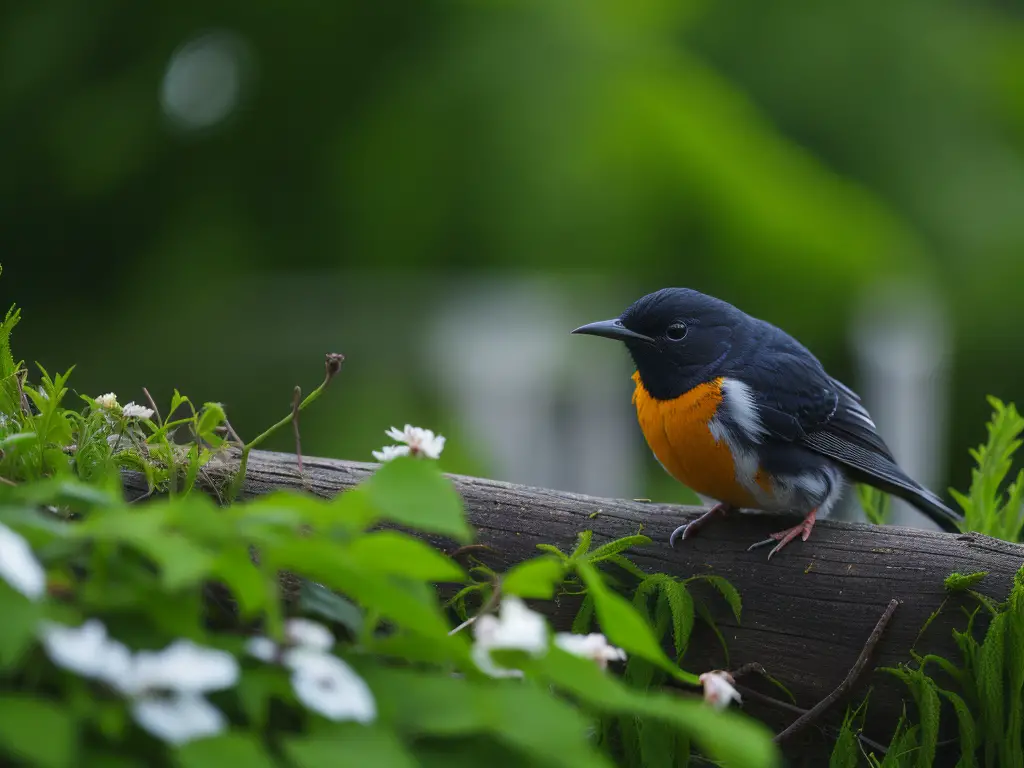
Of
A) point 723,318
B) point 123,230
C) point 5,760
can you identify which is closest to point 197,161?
point 123,230

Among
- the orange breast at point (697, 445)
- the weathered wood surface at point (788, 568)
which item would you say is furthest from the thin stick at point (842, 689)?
the orange breast at point (697, 445)

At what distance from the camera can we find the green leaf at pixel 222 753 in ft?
2.69

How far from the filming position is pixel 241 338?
685 centimetres

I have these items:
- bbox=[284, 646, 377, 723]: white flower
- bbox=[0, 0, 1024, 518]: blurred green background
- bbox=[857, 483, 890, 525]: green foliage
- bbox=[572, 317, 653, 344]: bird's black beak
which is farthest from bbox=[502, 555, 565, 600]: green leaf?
bbox=[0, 0, 1024, 518]: blurred green background

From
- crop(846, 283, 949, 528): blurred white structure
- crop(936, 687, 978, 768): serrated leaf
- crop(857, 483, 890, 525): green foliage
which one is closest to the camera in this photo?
crop(936, 687, 978, 768): serrated leaf

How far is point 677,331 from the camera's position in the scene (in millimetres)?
2492

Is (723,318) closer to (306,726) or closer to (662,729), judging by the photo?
(662,729)

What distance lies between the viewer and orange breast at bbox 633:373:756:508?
7.58 ft

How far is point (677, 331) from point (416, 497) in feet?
5.23

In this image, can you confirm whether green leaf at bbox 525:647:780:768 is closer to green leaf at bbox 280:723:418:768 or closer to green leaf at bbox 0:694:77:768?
green leaf at bbox 280:723:418:768

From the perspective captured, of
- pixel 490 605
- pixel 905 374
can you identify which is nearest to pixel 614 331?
pixel 490 605

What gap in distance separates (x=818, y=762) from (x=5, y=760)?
137cm

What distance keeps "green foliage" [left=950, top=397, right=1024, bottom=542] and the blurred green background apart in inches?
153

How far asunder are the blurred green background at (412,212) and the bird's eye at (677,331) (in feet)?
12.9
